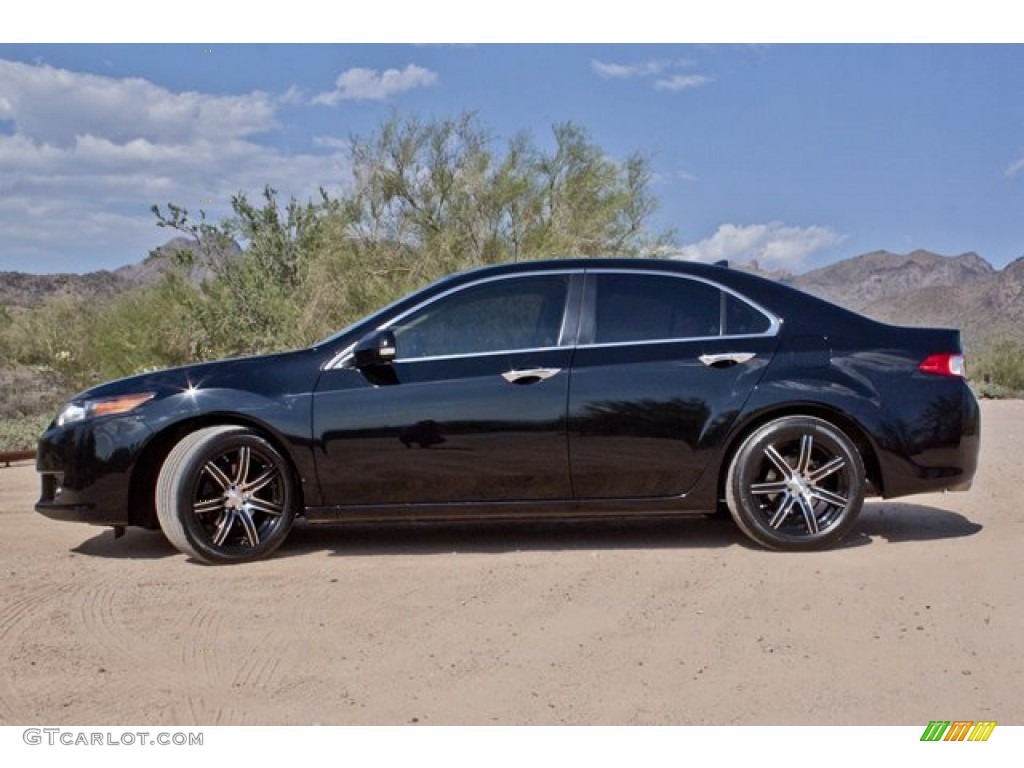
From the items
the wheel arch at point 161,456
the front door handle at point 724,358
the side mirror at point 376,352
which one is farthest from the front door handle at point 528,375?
the wheel arch at point 161,456

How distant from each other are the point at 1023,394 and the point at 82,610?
20.7m

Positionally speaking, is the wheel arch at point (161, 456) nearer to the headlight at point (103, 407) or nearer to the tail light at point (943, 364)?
the headlight at point (103, 407)

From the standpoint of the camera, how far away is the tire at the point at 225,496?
5801mm

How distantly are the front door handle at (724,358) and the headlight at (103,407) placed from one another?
10.0 ft

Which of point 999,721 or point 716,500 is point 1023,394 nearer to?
point 716,500

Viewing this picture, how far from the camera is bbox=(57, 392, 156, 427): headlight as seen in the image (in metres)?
6.01

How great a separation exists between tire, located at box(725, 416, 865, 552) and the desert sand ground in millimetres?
136

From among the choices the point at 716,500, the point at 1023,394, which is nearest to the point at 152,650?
the point at 716,500

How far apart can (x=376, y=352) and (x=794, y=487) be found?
239cm

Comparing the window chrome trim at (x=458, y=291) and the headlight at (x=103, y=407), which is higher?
the window chrome trim at (x=458, y=291)

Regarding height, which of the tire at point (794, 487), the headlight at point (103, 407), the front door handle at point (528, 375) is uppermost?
the front door handle at point (528, 375)
